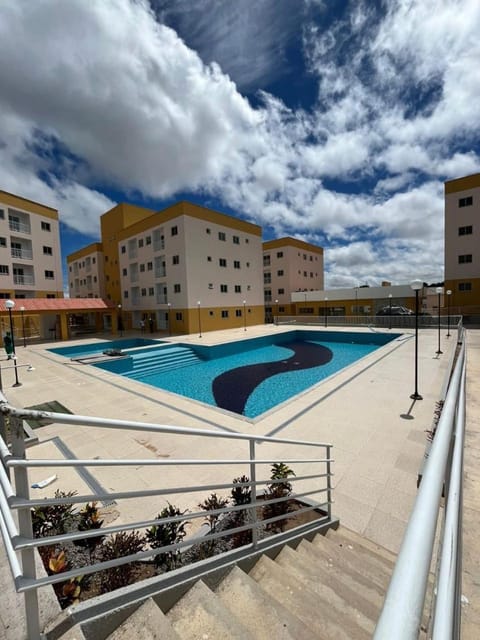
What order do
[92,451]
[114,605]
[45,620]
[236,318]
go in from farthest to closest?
[236,318]
[92,451]
[114,605]
[45,620]

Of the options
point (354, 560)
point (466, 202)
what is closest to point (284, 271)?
point (466, 202)

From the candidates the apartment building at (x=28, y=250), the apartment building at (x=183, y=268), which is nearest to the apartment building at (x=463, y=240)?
the apartment building at (x=183, y=268)

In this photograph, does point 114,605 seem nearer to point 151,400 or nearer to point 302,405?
point 302,405

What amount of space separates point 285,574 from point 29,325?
104 feet

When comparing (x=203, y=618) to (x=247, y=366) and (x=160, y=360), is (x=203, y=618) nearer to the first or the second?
(x=247, y=366)

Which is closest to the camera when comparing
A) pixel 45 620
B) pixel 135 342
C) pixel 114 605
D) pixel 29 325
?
pixel 45 620

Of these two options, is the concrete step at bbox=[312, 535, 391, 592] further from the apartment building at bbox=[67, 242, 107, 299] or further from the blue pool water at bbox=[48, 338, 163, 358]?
the apartment building at bbox=[67, 242, 107, 299]

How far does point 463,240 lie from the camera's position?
29953mm

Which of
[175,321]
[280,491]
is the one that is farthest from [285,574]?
[175,321]

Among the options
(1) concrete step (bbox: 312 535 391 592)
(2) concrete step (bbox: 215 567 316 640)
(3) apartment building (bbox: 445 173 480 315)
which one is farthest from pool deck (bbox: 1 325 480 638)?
(3) apartment building (bbox: 445 173 480 315)

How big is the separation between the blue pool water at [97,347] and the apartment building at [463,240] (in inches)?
1202

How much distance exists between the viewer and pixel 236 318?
104ft

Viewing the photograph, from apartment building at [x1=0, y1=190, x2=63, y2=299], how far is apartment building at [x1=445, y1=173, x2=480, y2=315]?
1666 inches

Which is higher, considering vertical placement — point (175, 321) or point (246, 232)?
point (246, 232)
